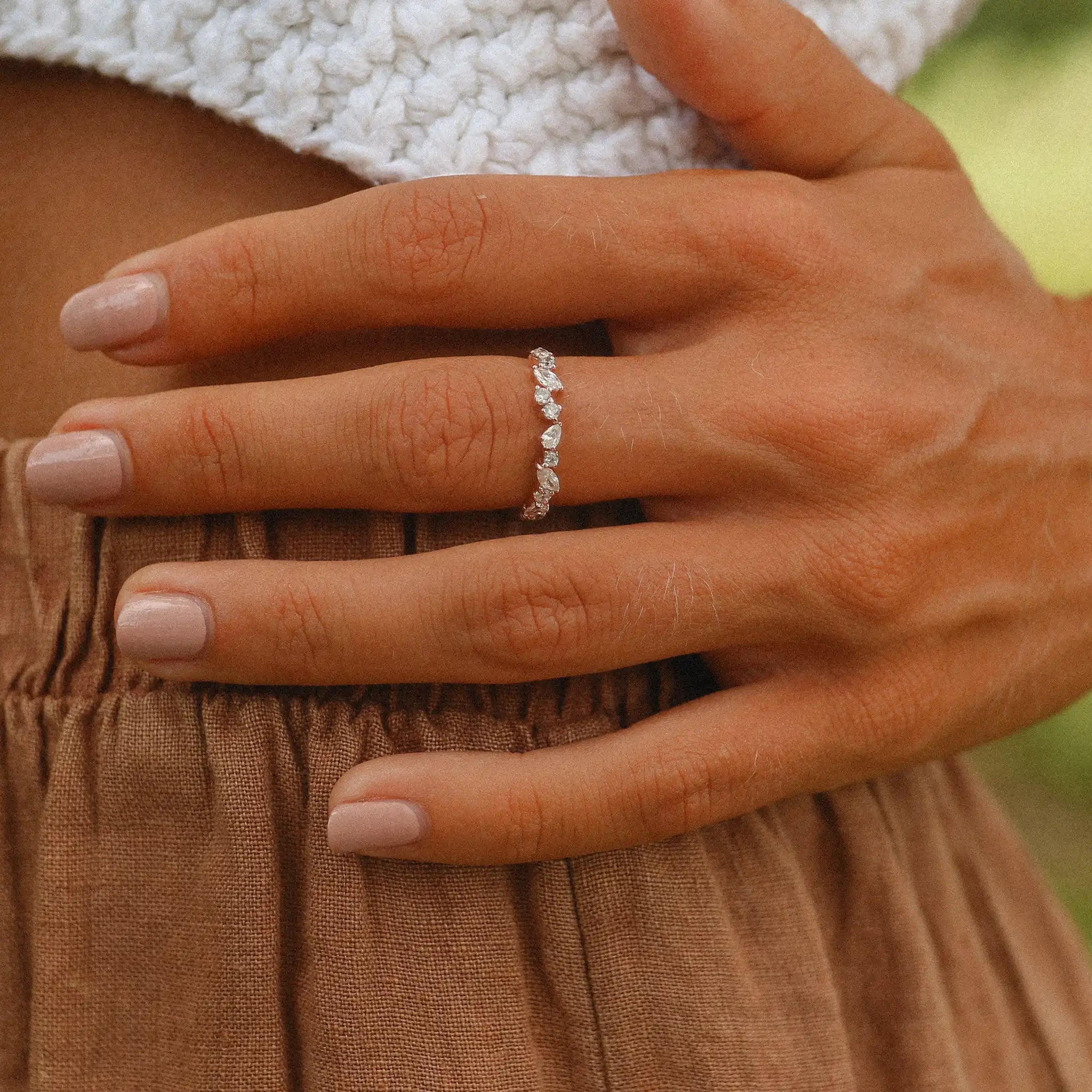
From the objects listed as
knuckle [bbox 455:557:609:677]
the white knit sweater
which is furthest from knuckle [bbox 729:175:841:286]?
knuckle [bbox 455:557:609:677]

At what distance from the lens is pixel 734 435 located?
603mm

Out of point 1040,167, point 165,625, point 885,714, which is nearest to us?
point 165,625

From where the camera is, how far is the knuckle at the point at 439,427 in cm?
57

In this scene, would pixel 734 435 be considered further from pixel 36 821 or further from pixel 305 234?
pixel 36 821

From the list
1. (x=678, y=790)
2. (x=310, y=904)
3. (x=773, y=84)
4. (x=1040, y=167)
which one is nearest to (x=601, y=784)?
(x=678, y=790)

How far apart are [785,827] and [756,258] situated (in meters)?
0.42

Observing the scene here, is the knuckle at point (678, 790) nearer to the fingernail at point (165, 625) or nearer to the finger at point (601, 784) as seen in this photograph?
the finger at point (601, 784)

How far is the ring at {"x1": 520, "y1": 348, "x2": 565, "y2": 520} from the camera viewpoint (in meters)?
0.58

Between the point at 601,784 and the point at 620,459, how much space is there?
8.0 inches

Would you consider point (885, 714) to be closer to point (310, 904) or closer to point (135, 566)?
point (310, 904)

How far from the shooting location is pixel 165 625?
555 millimetres

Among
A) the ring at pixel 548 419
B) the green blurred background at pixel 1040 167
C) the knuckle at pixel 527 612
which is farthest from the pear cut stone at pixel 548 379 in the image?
the green blurred background at pixel 1040 167

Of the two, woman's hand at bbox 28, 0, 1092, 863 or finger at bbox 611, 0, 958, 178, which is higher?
finger at bbox 611, 0, 958, 178

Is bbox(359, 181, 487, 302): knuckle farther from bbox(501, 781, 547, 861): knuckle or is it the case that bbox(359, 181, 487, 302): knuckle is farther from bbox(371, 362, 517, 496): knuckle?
bbox(501, 781, 547, 861): knuckle
